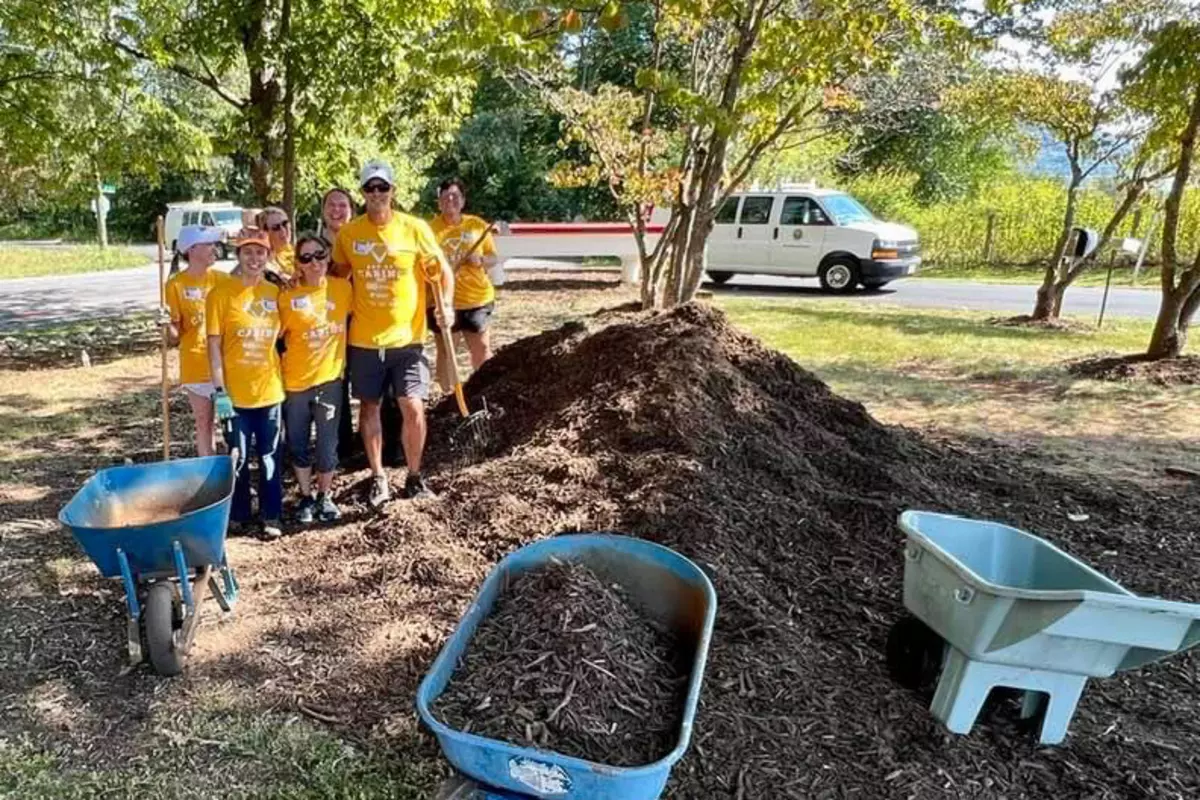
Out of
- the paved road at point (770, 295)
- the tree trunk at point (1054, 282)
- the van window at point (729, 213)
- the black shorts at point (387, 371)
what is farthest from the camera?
the van window at point (729, 213)

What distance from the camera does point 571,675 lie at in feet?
7.79

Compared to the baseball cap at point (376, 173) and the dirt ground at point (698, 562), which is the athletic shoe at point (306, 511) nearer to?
the dirt ground at point (698, 562)

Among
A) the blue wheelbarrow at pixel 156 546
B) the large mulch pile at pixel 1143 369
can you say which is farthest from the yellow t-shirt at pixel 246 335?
the large mulch pile at pixel 1143 369

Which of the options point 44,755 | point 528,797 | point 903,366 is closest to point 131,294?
point 903,366

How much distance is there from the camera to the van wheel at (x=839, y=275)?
15.9 metres

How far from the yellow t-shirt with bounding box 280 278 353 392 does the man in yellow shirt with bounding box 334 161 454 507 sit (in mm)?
111

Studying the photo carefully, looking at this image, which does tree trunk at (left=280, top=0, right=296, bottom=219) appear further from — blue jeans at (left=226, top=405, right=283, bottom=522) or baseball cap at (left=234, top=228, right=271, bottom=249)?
blue jeans at (left=226, top=405, right=283, bottom=522)

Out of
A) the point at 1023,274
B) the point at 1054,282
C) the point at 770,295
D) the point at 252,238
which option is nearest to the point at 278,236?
the point at 252,238

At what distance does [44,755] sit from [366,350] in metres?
2.27

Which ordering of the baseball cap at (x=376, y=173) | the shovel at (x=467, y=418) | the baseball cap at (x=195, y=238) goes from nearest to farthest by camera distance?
the baseball cap at (x=376, y=173)
the baseball cap at (x=195, y=238)
the shovel at (x=467, y=418)

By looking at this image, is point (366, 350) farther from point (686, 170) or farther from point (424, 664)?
point (686, 170)

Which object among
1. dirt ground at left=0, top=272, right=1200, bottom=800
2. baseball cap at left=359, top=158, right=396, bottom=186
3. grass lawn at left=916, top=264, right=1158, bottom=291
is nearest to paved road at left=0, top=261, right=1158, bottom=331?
grass lawn at left=916, top=264, right=1158, bottom=291

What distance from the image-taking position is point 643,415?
447cm

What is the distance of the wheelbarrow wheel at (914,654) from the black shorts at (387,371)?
8.68 ft
